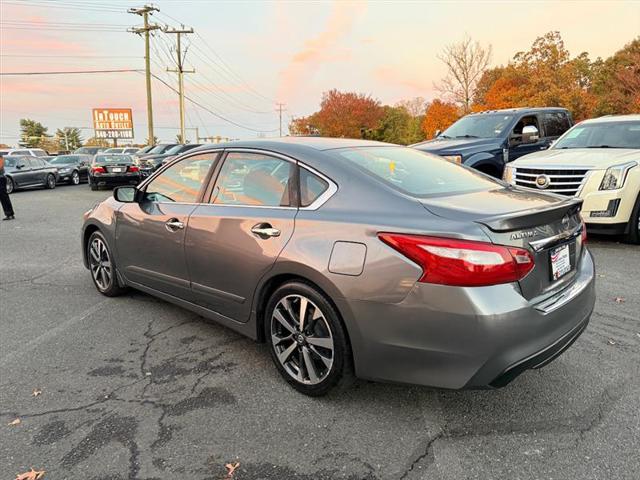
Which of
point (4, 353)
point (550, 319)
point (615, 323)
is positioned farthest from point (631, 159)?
point (4, 353)

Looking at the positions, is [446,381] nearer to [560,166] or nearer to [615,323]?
A: [615,323]

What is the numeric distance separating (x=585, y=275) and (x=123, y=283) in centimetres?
399

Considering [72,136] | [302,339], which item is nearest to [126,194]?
[302,339]

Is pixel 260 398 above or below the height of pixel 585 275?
below

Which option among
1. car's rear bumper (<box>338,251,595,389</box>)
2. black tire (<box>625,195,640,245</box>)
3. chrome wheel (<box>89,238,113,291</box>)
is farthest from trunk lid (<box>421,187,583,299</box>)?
black tire (<box>625,195,640,245</box>)

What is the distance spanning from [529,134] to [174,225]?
24.7 feet

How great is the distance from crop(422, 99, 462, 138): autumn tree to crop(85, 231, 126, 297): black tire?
33.7 metres

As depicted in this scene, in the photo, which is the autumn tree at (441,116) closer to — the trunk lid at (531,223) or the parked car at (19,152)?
the parked car at (19,152)

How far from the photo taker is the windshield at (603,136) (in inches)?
286

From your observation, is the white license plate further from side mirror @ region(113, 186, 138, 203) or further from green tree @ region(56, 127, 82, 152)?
green tree @ region(56, 127, 82, 152)

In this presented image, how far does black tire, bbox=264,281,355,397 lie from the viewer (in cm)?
267

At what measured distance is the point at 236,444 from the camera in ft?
8.17

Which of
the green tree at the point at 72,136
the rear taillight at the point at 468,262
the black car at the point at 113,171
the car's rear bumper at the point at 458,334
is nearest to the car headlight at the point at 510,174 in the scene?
the car's rear bumper at the point at 458,334

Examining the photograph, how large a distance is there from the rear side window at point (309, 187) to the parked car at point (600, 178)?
4827 mm
